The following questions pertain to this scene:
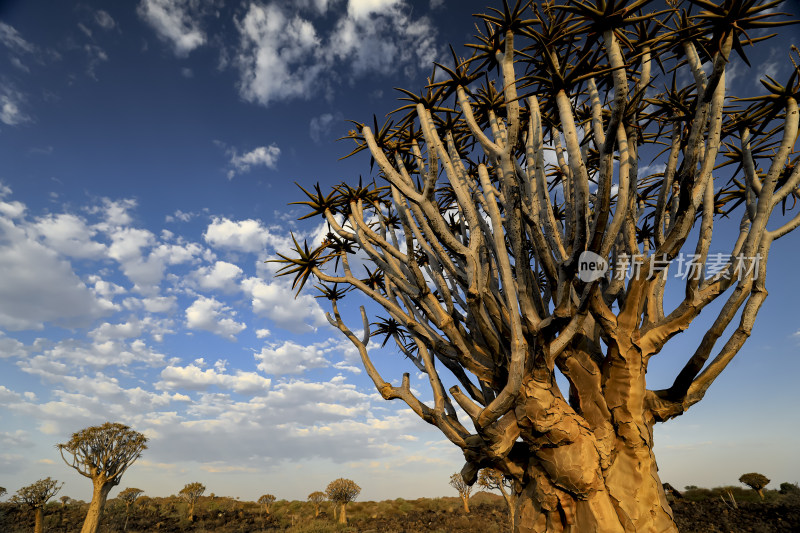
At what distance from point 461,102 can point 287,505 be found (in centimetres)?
3524

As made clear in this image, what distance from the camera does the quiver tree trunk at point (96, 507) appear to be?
14.8 metres

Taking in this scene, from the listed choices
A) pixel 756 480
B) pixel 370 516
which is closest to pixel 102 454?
pixel 370 516

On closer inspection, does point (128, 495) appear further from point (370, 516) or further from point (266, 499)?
point (370, 516)

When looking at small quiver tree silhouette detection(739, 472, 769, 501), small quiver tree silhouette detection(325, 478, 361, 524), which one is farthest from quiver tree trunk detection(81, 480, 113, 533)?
small quiver tree silhouette detection(739, 472, 769, 501)

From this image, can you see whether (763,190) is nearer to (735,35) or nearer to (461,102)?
(735,35)

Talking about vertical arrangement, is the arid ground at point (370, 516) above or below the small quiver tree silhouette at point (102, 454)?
below

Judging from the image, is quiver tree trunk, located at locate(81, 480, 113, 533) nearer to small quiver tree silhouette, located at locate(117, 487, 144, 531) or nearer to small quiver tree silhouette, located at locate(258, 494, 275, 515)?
small quiver tree silhouette, located at locate(117, 487, 144, 531)

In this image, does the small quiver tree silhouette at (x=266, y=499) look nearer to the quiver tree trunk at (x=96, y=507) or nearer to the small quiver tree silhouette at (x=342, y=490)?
the small quiver tree silhouette at (x=342, y=490)

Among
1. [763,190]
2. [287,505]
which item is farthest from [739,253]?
[287,505]

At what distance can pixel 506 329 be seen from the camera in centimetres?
580

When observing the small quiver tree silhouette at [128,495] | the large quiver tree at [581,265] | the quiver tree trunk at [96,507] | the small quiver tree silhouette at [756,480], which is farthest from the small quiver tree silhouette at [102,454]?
the small quiver tree silhouette at [756,480]

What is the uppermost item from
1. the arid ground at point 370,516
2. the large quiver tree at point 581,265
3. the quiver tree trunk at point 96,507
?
the large quiver tree at point 581,265

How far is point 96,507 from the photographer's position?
50.9 ft

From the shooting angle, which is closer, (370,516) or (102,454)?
(102,454)
